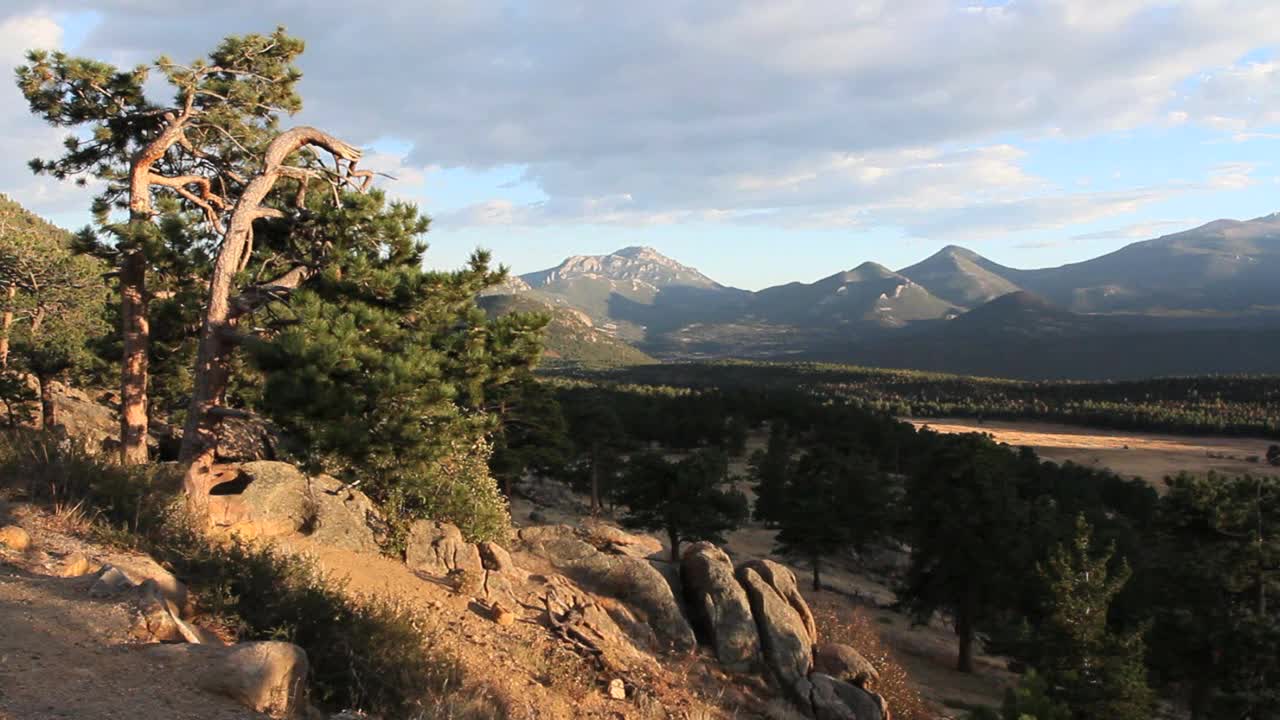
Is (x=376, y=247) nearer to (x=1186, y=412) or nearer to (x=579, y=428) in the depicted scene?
(x=579, y=428)

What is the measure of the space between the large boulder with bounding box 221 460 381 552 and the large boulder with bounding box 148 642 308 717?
5.29 m

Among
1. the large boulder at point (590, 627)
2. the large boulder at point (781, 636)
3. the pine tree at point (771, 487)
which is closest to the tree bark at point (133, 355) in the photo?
the large boulder at point (590, 627)

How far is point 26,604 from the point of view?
6.63 m

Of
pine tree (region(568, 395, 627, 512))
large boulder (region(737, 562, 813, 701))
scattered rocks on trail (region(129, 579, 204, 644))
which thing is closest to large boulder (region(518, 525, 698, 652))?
large boulder (region(737, 562, 813, 701))

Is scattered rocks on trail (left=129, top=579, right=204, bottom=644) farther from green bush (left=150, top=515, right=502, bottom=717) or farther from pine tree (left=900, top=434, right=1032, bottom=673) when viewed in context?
pine tree (left=900, top=434, right=1032, bottom=673)

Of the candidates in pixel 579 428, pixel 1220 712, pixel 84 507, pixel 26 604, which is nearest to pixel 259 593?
pixel 26 604

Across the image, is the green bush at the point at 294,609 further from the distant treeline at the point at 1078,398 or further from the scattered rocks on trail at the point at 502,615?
the distant treeline at the point at 1078,398

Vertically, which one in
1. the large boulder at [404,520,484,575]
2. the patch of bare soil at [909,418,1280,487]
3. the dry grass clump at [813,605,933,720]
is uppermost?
the large boulder at [404,520,484,575]

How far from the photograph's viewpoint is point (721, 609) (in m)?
14.5

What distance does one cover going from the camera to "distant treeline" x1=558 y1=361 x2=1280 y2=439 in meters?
110

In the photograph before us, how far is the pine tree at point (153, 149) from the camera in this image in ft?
42.9

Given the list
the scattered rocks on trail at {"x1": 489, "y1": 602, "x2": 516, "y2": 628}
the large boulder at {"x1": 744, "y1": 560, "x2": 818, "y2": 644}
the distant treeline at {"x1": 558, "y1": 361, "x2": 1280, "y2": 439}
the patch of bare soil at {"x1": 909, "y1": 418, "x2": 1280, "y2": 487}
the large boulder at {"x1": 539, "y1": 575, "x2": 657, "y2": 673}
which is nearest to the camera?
the scattered rocks on trail at {"x1": 489, "y1": 602, "x2": 516, "y2": 628}

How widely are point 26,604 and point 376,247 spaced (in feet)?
26.4

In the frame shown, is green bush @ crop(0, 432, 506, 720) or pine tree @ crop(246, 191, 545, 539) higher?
pine tree @ crop(246, 191, 545, 539)
